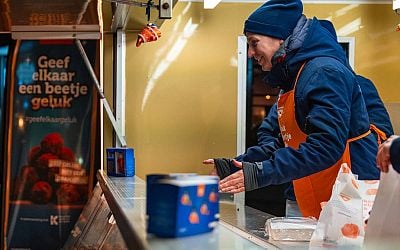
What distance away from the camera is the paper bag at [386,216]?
1.12 metres

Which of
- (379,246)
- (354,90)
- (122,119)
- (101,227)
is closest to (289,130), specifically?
(354,90)

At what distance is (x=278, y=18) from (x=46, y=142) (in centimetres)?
296

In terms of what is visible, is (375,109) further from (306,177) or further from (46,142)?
(46,142)

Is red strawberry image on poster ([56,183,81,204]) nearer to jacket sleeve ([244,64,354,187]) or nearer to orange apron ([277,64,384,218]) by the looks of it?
orange apron ([277,64,384,218])

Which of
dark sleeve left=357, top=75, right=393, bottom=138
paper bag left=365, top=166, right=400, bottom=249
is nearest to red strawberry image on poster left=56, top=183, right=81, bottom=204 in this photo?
dark sleeve left=357, top=75, right=393, bottom=138

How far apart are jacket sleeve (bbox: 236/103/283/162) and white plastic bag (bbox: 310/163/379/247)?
1.10 metres

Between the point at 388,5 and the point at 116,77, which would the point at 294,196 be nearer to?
the point at 116,77

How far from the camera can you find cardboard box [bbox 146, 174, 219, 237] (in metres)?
0.91

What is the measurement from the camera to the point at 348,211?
1.28 metres

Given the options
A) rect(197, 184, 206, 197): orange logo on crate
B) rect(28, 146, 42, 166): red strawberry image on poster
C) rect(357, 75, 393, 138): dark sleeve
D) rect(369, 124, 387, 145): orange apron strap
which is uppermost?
rect(357, 75, 393, 138): dark sleeve

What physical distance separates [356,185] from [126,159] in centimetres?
211

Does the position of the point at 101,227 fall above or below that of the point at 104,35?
below

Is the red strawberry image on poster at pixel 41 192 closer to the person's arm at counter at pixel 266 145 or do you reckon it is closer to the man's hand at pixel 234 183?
the person's arm at counter at pixel 266 145

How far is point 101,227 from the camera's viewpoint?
236 cm
